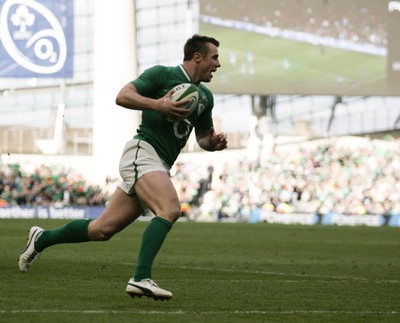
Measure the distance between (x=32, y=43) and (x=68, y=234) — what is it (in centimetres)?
3315

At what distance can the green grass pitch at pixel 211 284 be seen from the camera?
10.1 m

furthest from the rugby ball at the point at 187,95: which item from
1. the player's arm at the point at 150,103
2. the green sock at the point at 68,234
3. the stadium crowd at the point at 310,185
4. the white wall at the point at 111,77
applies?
the white wall at the point at 111,77

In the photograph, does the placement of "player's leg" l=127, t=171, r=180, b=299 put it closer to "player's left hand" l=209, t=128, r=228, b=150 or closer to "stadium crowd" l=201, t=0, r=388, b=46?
"player's left hand" l=209, t=128, r=228, b=150

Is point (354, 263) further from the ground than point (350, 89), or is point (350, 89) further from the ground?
point (350, 89)

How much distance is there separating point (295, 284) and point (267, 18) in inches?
1567

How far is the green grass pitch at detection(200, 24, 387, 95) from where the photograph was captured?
174 feet

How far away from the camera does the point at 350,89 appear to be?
5369 cm

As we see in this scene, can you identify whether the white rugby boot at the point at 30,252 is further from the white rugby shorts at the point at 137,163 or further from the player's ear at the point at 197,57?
the player's ear at the point at 197,57

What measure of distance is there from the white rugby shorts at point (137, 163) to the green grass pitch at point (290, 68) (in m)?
42.3

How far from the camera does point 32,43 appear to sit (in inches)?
1719

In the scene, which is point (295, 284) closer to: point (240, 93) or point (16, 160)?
point (240, 93)

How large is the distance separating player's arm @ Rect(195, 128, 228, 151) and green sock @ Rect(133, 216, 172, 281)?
1.24m

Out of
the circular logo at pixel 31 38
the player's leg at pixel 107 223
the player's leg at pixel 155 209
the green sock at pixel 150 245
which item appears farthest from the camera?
the circular logo at pixel 31 38

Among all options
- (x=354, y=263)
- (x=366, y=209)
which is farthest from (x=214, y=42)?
(x=366, y=209)
